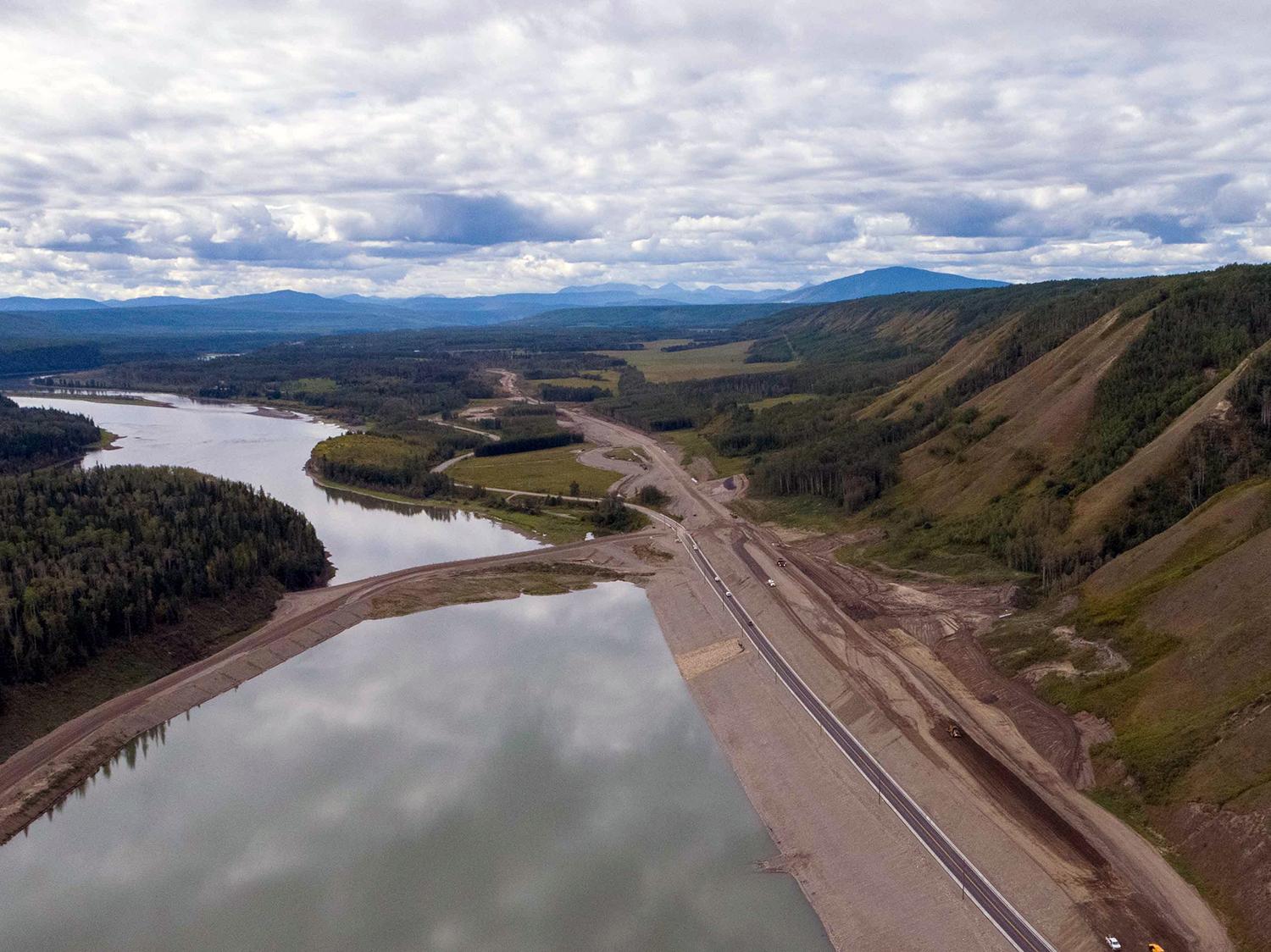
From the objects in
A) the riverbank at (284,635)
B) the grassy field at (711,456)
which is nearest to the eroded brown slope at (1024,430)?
the riverbank at (284,635)

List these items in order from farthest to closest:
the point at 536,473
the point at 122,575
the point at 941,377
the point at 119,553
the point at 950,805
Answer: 1. the point at 536,473
2. the point at 941,377
3. the point at 119,553
4. the point at 122,575
5. the point at 950,805

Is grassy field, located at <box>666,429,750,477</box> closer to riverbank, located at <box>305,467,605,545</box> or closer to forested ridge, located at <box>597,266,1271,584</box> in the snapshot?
forested ridge, located at <box>597,266,1271,584</box>

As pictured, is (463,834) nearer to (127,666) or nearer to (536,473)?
(127,666)

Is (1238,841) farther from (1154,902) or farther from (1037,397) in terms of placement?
(1037,397)

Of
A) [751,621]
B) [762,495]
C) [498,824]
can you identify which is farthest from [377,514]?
[498,824]

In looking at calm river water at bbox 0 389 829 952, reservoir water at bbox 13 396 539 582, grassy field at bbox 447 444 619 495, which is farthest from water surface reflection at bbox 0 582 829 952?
grassy field at bbox 447 444 619 495

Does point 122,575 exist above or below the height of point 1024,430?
below

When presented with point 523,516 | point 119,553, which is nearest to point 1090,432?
point 523,516
